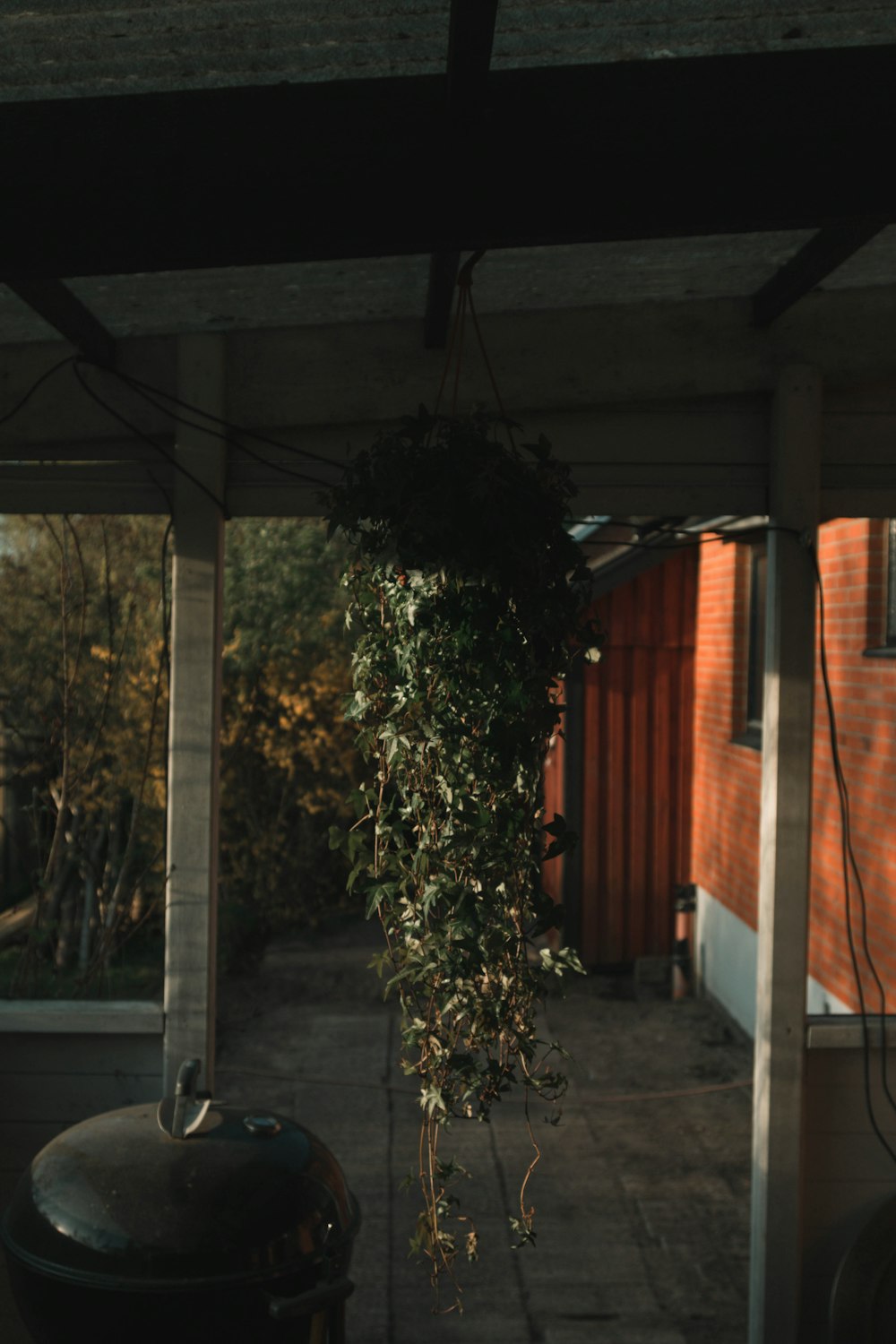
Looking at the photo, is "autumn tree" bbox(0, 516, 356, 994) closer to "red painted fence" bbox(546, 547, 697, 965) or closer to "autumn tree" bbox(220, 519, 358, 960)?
"autumn tree" bbox(220, 519, 358, 960)

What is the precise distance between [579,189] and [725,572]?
7.06 m

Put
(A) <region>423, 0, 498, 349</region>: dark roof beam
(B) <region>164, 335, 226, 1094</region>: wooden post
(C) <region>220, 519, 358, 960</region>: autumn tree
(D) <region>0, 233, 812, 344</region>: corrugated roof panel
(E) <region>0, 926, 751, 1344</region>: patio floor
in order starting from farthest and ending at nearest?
(C) <region>220, 519, 358, 960</region>: autumn tree
(E) <region>0, 926, 751, 1344</region>: patio floor
(B) <region>164, 335, 226, 1094</region>: wooden post
(D) <region>0, 233, 812, 344</region>: corrugated roof panel
(A) <region>423, 0, 498, 349</region>: dark roof beam

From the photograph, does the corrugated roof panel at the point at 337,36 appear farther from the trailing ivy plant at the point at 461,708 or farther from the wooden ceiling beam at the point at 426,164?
the trailing ivy plant at the point at 461,708

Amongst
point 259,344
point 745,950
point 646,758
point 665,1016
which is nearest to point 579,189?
point 259,344

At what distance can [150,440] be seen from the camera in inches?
156

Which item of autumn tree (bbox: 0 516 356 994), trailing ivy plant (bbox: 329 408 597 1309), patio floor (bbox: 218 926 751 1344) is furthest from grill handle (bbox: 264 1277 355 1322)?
autumn tree (bbox: 0 516 356 994)

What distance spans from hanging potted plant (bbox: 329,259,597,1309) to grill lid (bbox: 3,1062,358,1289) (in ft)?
1.04

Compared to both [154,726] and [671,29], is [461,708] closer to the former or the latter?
[671,29]

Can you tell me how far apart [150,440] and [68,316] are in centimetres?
55

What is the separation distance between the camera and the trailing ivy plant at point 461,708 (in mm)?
2758

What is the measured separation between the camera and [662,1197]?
5734 mm

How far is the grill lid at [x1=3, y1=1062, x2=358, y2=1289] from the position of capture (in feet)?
8.52

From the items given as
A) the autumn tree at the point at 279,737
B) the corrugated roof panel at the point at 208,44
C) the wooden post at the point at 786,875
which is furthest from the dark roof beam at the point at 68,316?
the autumn tree at the point at 279,737

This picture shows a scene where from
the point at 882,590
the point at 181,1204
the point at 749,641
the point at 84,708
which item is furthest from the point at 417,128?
the point at 749,641
